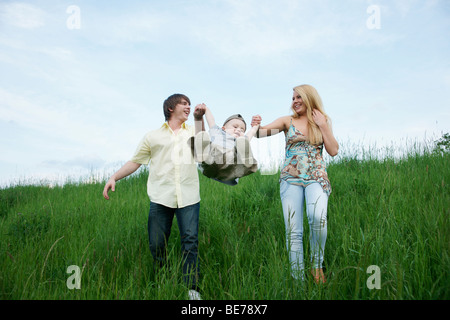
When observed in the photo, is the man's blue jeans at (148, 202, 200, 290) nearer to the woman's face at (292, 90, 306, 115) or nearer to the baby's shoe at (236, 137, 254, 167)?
the baby's shoe at (236, 137, 254, 167)

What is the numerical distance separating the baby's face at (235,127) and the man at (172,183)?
1.24 feet

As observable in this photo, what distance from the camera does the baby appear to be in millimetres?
2793

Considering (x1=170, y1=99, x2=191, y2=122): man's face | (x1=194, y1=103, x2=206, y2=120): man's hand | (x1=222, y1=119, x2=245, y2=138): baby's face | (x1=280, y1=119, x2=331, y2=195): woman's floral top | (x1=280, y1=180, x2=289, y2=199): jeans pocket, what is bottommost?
(x1=280, y1=180, x2=289, y2=199): jeans pocket

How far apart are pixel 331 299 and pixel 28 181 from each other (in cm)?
1225

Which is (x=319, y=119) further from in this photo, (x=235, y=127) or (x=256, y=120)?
(x=235, y=127)

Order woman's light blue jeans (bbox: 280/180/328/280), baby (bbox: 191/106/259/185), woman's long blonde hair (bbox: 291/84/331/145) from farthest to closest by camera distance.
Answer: woman's long blonde hair (bbox: 291/84/331/145), woman's light blue jeans (bbox: 280/180/328/280), baby (bbox: 191/106/259/185)

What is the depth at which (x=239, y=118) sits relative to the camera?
3.32 m

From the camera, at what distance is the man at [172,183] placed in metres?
3.20

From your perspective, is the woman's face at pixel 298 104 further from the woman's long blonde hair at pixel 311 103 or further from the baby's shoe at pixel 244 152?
the baby's shoe at pixel 244 152

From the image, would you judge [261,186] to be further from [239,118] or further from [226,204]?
[239,118]

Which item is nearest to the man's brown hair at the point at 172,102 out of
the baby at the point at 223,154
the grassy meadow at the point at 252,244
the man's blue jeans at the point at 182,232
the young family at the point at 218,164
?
the young family at the point at 218,164

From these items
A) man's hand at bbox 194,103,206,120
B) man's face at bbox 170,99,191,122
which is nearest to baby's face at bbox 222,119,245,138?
man's hand at bbox 194,103,206,120

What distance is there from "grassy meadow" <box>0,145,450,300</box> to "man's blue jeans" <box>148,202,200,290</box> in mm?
146
